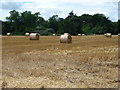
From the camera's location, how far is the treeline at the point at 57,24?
94438 millimetres

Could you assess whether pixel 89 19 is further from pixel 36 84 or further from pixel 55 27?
pixel 36 84

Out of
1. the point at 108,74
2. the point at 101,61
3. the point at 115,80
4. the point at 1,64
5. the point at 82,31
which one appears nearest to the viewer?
the point at 115,80

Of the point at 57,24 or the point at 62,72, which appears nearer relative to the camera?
the point at 62,72

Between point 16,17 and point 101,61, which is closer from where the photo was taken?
point 101,61

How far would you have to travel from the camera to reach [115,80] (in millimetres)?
9234

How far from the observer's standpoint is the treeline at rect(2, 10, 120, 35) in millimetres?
94438

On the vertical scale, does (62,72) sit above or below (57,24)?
below

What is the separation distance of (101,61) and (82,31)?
8790cm

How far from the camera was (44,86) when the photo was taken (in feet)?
26.7

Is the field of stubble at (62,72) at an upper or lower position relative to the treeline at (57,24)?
lower

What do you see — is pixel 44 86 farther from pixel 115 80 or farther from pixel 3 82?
pixel 115 80

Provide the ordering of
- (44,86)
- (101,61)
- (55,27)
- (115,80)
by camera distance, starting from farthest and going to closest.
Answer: (55,27) → (101,61) → (115,80) → (44,86)

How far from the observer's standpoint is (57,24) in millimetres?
107188

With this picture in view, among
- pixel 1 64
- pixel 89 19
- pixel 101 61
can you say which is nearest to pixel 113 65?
pixel 101 61
